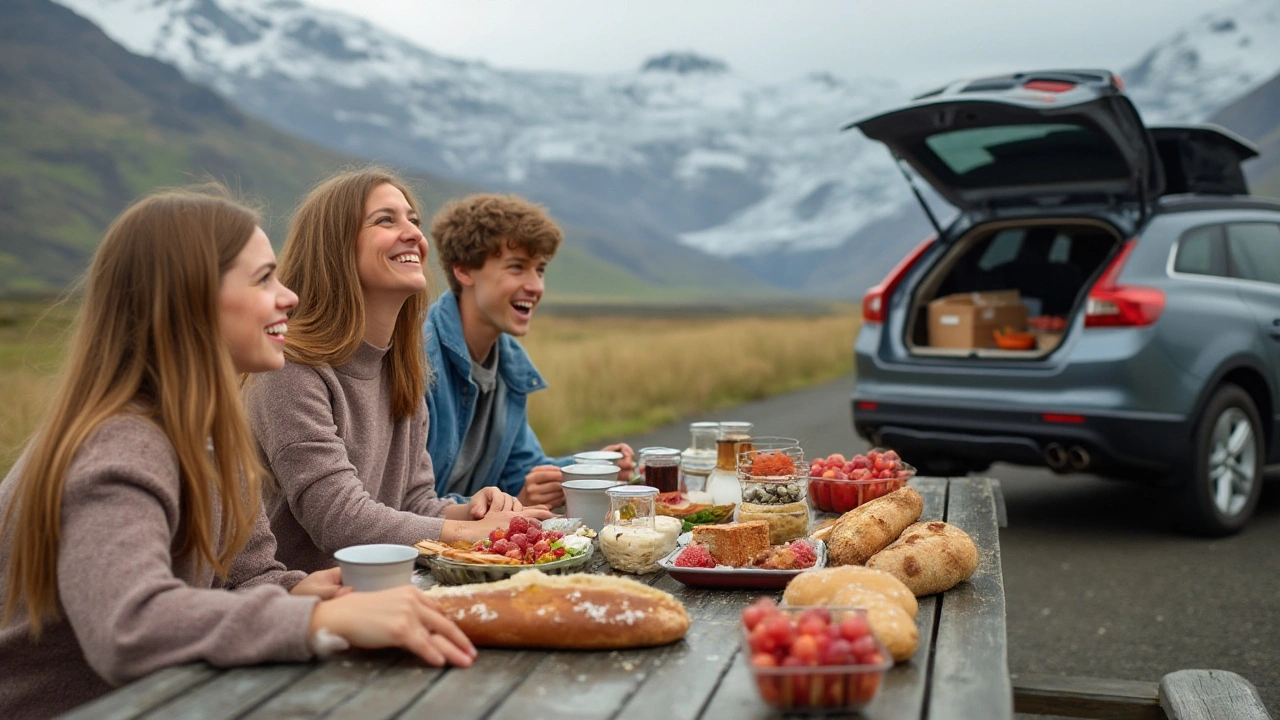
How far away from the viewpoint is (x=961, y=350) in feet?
23.2

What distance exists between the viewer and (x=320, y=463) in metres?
3.16

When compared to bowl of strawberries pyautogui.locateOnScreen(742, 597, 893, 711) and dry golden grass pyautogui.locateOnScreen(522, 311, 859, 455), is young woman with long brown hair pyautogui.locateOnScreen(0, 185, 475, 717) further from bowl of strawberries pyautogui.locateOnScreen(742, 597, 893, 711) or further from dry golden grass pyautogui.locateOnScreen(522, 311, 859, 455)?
dry golden grass pyautogui.locateOnScreen(522, 311, 859, 455)

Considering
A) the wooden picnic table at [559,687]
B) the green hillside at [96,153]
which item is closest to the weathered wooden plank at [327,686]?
the wooden picnic table at [559,687]

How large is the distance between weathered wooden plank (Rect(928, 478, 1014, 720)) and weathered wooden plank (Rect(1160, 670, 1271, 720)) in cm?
54

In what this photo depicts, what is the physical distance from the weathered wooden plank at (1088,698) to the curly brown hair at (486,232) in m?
2.38

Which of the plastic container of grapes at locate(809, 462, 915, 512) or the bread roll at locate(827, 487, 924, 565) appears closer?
the bread roll at locate(827, 487, 924, 565)

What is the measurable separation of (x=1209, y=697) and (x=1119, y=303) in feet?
11.7

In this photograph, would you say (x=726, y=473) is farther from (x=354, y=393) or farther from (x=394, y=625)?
(x=394, y=625)

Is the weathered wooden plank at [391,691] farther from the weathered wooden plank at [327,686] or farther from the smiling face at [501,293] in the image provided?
the smiling face at [501,293]

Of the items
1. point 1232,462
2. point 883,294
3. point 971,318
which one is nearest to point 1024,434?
point 971,318

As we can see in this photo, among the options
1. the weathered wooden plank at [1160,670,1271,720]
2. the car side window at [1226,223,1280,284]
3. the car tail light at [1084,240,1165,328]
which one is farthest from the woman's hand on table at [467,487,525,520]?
the car side window at [1226,223,1280,284]

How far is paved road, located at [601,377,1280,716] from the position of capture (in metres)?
4.82

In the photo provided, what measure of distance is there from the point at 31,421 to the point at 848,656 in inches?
323

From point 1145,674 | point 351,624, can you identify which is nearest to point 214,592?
point 351,624
